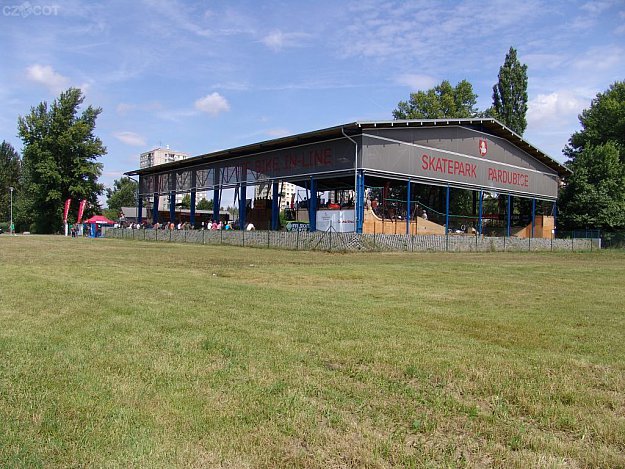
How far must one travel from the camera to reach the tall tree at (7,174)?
102 metres

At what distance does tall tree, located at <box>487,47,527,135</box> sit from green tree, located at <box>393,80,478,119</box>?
5547 millimetres

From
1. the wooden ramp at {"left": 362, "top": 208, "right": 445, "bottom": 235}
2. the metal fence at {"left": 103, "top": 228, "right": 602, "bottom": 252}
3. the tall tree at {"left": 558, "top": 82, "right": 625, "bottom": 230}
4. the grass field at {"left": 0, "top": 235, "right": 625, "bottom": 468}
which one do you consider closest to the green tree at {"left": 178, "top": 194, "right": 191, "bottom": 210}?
the metal fence at {"left": 103, "top": 228, "right": 602, "bottom": 252}

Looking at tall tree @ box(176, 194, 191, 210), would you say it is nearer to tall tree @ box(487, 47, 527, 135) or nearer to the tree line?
the tree line

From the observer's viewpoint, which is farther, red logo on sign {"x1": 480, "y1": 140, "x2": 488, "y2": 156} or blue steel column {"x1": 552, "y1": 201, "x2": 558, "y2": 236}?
blue steel column {"x1": 552, "y1": 201, "x2": 558, "y2": 236}

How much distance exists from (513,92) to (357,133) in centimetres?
2936

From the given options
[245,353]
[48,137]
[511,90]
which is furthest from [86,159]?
[245,353]

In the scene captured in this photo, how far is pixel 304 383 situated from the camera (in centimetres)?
447

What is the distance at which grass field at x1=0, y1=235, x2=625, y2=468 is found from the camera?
3.28m

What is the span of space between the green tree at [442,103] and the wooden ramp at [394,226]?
22.8 meters

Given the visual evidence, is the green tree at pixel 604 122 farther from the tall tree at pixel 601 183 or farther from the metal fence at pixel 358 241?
the metal fence at pixel 358 241

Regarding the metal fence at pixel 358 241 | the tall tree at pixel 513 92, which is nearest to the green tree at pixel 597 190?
the metal fence at pixel 358 241

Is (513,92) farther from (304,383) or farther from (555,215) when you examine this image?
(304,383)

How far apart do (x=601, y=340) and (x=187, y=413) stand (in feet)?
17.5

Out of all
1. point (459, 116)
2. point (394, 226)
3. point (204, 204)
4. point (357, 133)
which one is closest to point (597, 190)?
point (459, 116)
